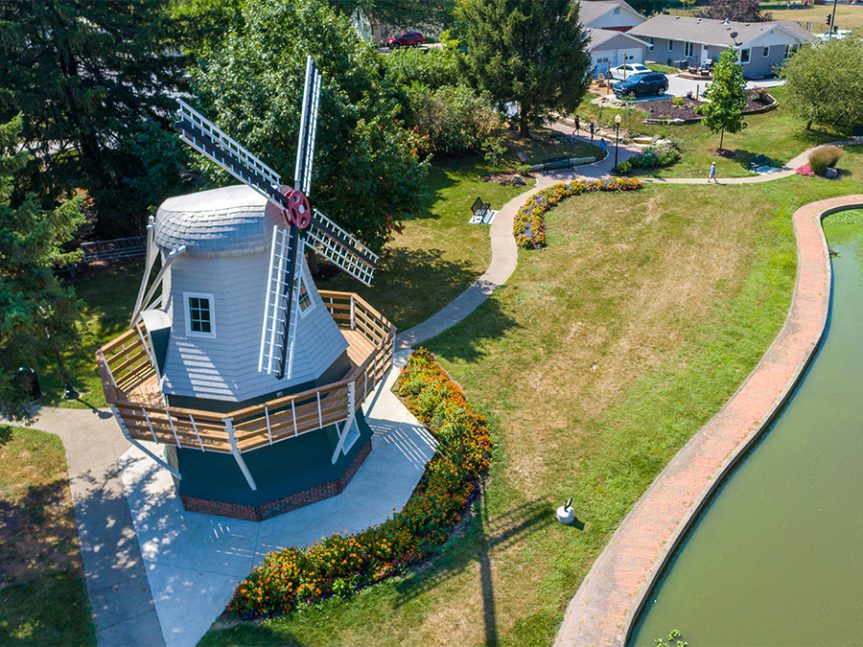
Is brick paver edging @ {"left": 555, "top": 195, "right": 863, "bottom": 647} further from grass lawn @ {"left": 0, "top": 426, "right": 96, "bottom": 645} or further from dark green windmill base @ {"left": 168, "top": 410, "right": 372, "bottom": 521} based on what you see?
grass lawn @ {"left": 0, "top": 426, "right": 96, "bottom": 645}

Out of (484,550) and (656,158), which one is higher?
(656,158)

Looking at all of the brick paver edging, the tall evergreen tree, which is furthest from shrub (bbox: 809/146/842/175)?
the brick paver edging

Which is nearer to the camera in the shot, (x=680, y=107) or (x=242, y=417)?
(x=242, y=417)

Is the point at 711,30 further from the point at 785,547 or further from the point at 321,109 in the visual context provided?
the point at 785,547

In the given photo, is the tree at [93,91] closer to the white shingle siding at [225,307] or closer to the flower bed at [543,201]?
the white shingle siding at [225,307]

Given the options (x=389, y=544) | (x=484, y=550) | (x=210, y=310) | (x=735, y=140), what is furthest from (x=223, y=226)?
(x=735, y=140)

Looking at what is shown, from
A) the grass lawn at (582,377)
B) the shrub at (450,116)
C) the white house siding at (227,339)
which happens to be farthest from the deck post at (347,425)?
the shrub at (450,116)
